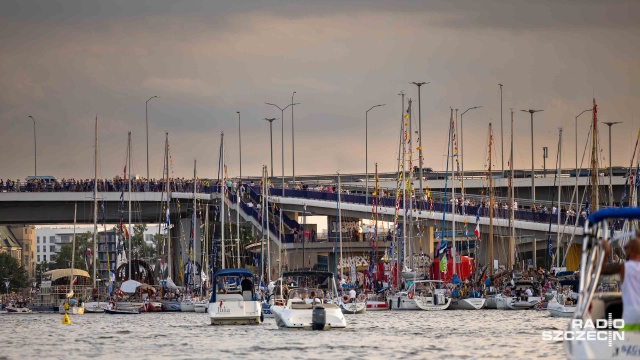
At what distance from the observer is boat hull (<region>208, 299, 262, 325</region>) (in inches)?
2867

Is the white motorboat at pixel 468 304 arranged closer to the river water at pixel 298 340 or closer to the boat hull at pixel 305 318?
the river water at pixel 298 340

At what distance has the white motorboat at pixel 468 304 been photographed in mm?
A: 99750

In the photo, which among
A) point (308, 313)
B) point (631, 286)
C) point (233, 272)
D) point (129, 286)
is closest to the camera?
point (631, 286)

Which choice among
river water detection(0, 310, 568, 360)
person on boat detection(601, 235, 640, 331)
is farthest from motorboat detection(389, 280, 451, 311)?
person on boat detection(601, 235, 640, 331)

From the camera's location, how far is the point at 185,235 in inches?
6093

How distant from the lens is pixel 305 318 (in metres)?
64.5

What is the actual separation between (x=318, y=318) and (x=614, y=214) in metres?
30.5

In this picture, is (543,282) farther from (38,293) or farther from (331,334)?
(38,293)

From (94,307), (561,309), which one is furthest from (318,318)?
(94,307)

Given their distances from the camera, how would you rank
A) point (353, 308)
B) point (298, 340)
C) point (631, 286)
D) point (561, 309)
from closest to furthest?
point (631, 286)
point (298, 340)
point (561, 309)
point (353, 308)

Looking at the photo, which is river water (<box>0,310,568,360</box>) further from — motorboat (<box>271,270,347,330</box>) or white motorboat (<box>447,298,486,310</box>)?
white motorboat (<box>447,298,486,310</box>)

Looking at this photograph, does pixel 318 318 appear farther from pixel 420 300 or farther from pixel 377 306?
pixel 377 306

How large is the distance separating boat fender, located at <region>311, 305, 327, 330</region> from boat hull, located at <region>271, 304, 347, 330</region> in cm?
11

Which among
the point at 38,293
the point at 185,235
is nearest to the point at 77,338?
the point at 38,293
